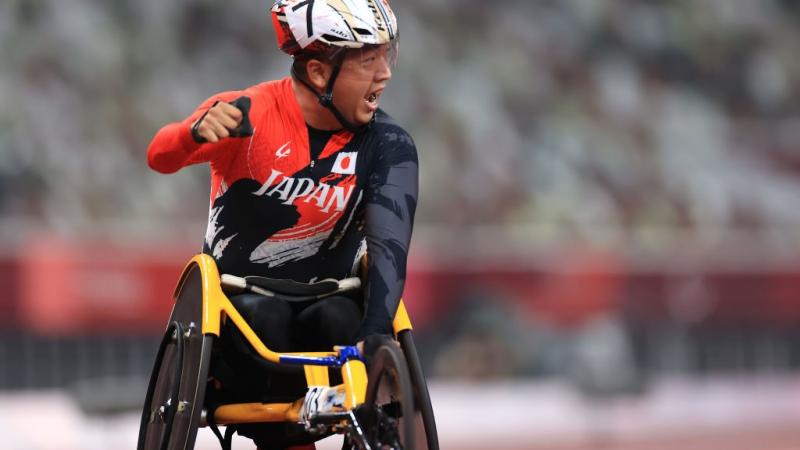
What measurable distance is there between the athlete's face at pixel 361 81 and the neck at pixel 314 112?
62mm

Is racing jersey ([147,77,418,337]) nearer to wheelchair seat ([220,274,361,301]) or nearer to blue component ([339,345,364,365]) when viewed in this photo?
wheelchair seat ([220,274,361,301])

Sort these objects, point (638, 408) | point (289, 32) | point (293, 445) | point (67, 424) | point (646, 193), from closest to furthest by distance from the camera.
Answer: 1. point (289, 32)
2. point (293, 445)
3. point (67, 424)
4. point (638, 408)
5. point (646, 193)

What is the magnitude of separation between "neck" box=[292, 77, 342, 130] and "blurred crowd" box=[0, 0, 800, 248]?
261 inches

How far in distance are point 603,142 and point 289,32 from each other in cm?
1029

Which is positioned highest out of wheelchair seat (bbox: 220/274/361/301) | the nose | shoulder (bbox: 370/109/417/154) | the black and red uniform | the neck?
the nose

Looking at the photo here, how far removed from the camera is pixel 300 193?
4.11 meters

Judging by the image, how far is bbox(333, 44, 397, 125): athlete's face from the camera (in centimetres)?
404

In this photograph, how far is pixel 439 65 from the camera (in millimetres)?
14055

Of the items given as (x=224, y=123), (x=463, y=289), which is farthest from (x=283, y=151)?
(x=463, y=289)

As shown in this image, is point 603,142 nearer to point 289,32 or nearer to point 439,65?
point 439,65

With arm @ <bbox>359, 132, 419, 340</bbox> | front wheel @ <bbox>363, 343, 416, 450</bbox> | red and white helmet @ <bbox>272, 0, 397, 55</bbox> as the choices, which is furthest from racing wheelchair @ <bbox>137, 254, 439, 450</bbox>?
red and white helmet @ <bbox>272, 0, 397, 55</bbox>

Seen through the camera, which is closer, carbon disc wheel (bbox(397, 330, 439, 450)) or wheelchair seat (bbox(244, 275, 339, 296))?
carbon disc wheel (bbox(397, 330, 439, 450))

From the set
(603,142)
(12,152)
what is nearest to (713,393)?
(603,142)

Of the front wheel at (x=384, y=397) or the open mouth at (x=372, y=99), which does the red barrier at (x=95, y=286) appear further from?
the front wheel at (x=384, y=397)
